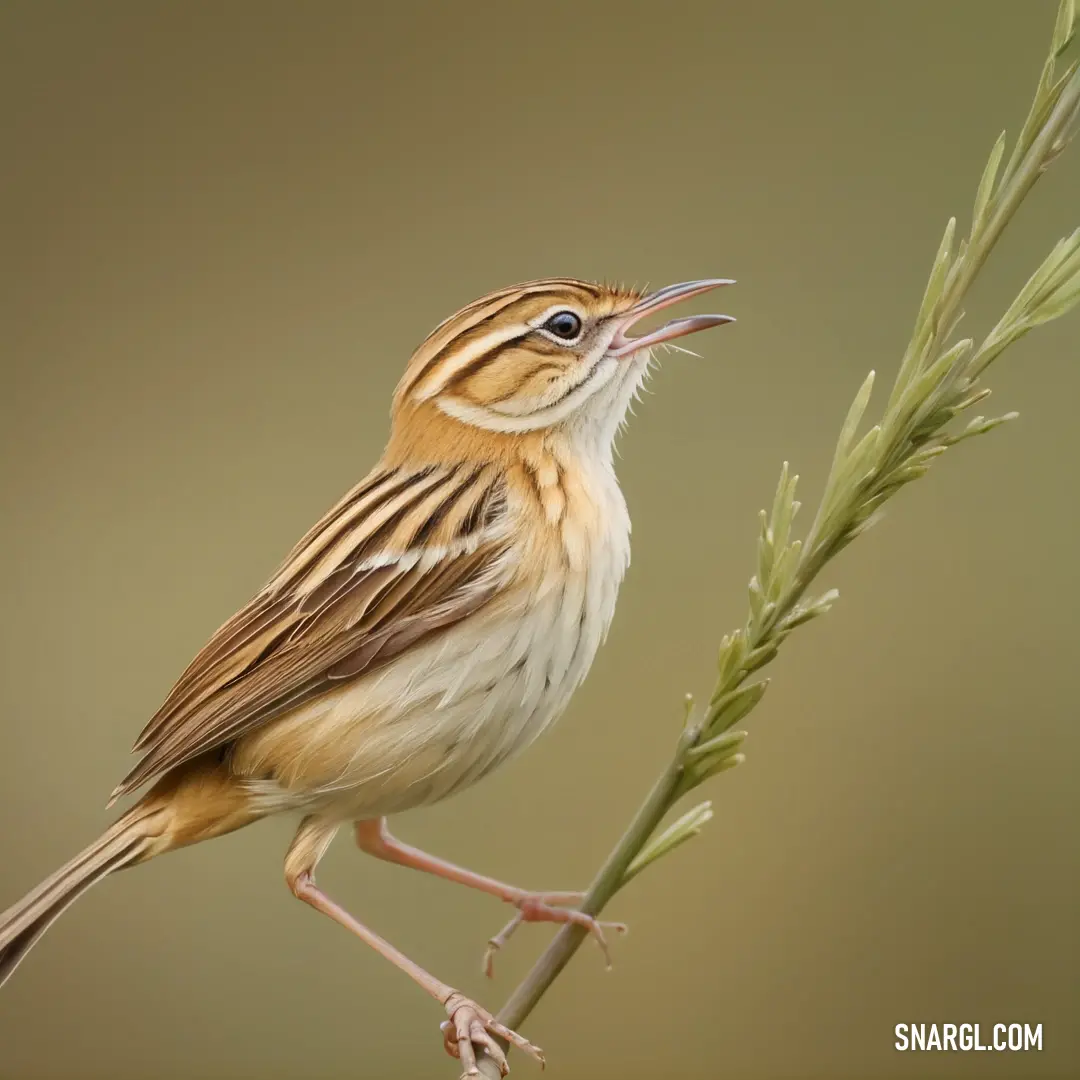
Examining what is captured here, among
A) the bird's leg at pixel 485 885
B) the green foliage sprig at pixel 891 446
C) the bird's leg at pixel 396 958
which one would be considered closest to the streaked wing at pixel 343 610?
the bird's leg at pixel 396 958

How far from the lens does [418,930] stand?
1.88 m

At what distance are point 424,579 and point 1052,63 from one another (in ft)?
2.11

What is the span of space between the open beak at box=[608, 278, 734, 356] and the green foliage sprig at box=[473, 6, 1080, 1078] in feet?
1.02

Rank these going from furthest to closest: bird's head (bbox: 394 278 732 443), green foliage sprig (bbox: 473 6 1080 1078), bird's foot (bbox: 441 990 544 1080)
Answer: bird's head (bbox: 394 278 732 443) < bird's foot (bbox: 441 990 544 1080) < green foliage sprig (bbox: 473 6 1080 1078)

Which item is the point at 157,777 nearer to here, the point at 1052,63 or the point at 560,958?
the point at 560,958

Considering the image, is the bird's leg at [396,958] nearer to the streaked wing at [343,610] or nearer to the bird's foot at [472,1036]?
the bird's foot at [472,1036]

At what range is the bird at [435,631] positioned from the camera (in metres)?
1.05

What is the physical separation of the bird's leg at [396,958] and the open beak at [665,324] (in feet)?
1.74

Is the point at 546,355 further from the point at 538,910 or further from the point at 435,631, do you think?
the point at 538,910

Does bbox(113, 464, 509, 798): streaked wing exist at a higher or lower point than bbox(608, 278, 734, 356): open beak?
lower

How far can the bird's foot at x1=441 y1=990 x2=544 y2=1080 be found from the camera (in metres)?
0.91

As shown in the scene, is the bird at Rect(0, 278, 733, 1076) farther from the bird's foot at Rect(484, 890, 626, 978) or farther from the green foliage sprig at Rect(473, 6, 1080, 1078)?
the green foliage sprig at Rect(473, 6, 1080, 1078)

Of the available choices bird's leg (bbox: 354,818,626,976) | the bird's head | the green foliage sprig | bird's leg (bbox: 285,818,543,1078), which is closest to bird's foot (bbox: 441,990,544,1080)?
bird's leg (bbox: 285,818,543,1078)

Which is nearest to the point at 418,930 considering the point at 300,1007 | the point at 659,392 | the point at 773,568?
the point at 300,1007
